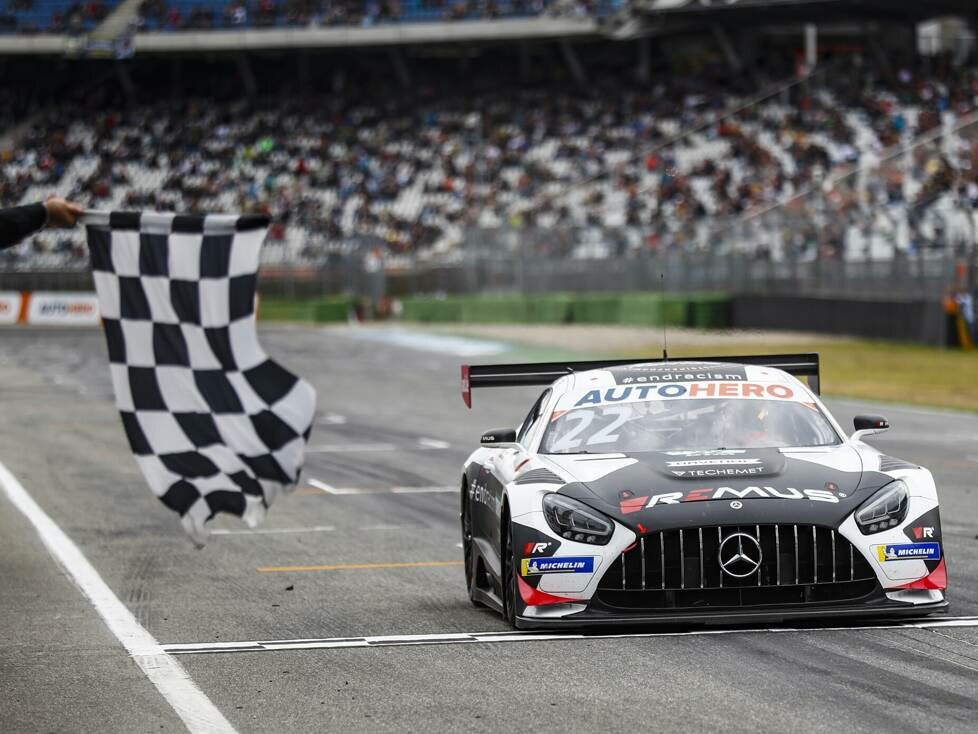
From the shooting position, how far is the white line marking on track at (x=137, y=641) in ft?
19.2

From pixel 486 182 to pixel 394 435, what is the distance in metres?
36.2

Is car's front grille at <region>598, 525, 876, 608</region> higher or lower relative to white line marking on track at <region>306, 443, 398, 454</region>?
higher

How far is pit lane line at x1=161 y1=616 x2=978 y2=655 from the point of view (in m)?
7.31

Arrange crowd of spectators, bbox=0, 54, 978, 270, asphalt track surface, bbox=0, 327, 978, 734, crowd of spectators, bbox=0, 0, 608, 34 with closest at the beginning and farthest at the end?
asphalt track surface, bbox=0, 327, 978, 734
crowd of spectators, bbox=0, 54, 978, 270
crowd of spectators, bbox=0, 0, 608, 34

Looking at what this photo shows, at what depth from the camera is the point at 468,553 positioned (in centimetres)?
887

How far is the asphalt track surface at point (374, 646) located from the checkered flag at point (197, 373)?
27.9 inches

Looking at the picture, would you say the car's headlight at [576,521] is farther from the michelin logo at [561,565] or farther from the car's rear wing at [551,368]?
the car's rear wing at [551,368]

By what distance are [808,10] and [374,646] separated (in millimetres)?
47894

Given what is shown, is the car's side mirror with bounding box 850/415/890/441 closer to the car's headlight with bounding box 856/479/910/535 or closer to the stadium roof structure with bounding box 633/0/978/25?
the car's headlight with bounding box 856/479/910/535

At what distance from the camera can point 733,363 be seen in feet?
29.3

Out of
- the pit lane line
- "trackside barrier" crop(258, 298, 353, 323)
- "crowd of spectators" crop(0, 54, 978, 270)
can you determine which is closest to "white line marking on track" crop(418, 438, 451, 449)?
the pit lane line

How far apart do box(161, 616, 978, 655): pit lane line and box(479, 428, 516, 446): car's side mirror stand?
124 cm

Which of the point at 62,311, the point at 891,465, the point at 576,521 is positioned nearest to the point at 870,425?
the point at 891,465

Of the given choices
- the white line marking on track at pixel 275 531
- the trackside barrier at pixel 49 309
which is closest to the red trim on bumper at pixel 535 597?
the white line marking on track at pixel 275 531
